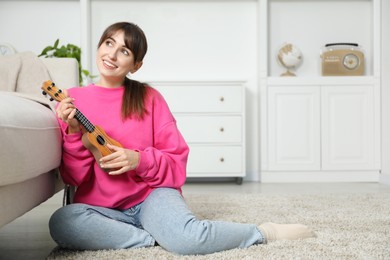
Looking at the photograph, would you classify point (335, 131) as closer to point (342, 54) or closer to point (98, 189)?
point (342, 54)

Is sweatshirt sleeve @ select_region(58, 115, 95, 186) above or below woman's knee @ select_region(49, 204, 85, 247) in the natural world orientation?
above

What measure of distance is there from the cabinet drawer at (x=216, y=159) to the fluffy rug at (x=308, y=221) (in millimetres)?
846

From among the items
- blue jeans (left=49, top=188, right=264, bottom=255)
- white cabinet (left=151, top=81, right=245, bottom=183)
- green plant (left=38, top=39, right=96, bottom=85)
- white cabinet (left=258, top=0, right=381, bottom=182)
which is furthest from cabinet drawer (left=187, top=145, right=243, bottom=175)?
blue jeans (left=49, top=188, right=264, bottom=255)

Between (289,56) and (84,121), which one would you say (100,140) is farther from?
(289,56)

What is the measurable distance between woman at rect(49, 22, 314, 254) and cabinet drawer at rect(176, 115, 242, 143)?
1.97 meters

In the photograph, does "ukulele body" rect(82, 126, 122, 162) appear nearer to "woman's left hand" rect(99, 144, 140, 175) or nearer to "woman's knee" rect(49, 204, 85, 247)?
"woman's left hand" rect(99, 144, 140, 175)

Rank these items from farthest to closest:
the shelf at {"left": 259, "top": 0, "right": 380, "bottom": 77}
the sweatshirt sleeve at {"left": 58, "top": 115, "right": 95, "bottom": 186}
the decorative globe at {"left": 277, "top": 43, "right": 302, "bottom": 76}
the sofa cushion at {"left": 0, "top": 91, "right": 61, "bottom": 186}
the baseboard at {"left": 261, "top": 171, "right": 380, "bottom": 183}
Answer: the shelf at {"left": 259, "top": 0, "right": 380, "bottom": 77} → the decorative globe at {"left": 277, "top": 43, "right": 302, "bottom": 76} → the baseboard at {"left": 261, "top": 171, "right": 380, "bottom": 183} → the sweatshirt sleeve at {"left": 58, "top": 115, "right": 95, "bottom": 186} → the sofa cushion at {"left": 0, "top": 91, "right": 61, "bottom": 186}

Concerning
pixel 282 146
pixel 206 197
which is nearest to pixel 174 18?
pixel 282 146

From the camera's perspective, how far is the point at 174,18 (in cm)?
395

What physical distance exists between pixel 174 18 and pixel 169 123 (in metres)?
2.58

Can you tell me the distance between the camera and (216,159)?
3.54 meters

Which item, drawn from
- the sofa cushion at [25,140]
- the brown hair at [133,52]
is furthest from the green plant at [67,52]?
the sofa cushion at [25,140]

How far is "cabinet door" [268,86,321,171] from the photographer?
367cm

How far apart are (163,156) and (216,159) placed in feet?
6.96
